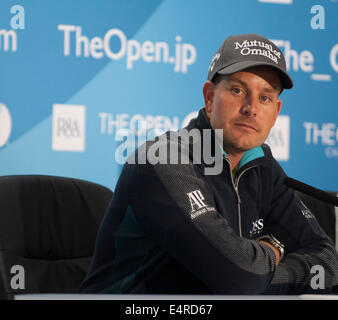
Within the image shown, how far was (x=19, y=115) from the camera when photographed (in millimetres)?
2156

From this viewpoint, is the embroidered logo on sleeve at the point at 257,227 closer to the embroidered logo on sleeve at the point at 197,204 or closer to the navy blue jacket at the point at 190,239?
the navy blue jacket at the point at 190,239

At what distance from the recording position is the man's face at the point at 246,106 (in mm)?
1264

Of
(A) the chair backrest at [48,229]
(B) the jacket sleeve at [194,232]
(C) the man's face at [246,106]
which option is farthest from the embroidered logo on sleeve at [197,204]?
(A) the chair backrest at [48,229]

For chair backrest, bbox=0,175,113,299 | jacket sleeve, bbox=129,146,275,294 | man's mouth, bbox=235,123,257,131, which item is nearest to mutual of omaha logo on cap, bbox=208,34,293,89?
man's mouth, bbox=235,123,257,131

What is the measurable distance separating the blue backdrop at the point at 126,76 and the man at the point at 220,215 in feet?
3.11

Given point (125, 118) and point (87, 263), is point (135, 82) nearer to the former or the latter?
point (125, 118)

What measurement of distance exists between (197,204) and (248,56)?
16.1 inches

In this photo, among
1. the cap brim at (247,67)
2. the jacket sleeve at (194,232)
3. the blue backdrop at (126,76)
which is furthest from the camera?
the blue backdrop at (126,76)

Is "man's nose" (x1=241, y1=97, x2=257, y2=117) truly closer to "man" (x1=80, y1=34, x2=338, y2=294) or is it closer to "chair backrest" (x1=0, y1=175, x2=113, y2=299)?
"man" (x1=80, y1=34, x2=338, y2=294)

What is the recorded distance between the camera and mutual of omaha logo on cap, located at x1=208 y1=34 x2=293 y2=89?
1.23 m

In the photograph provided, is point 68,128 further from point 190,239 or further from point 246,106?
point 190,239
